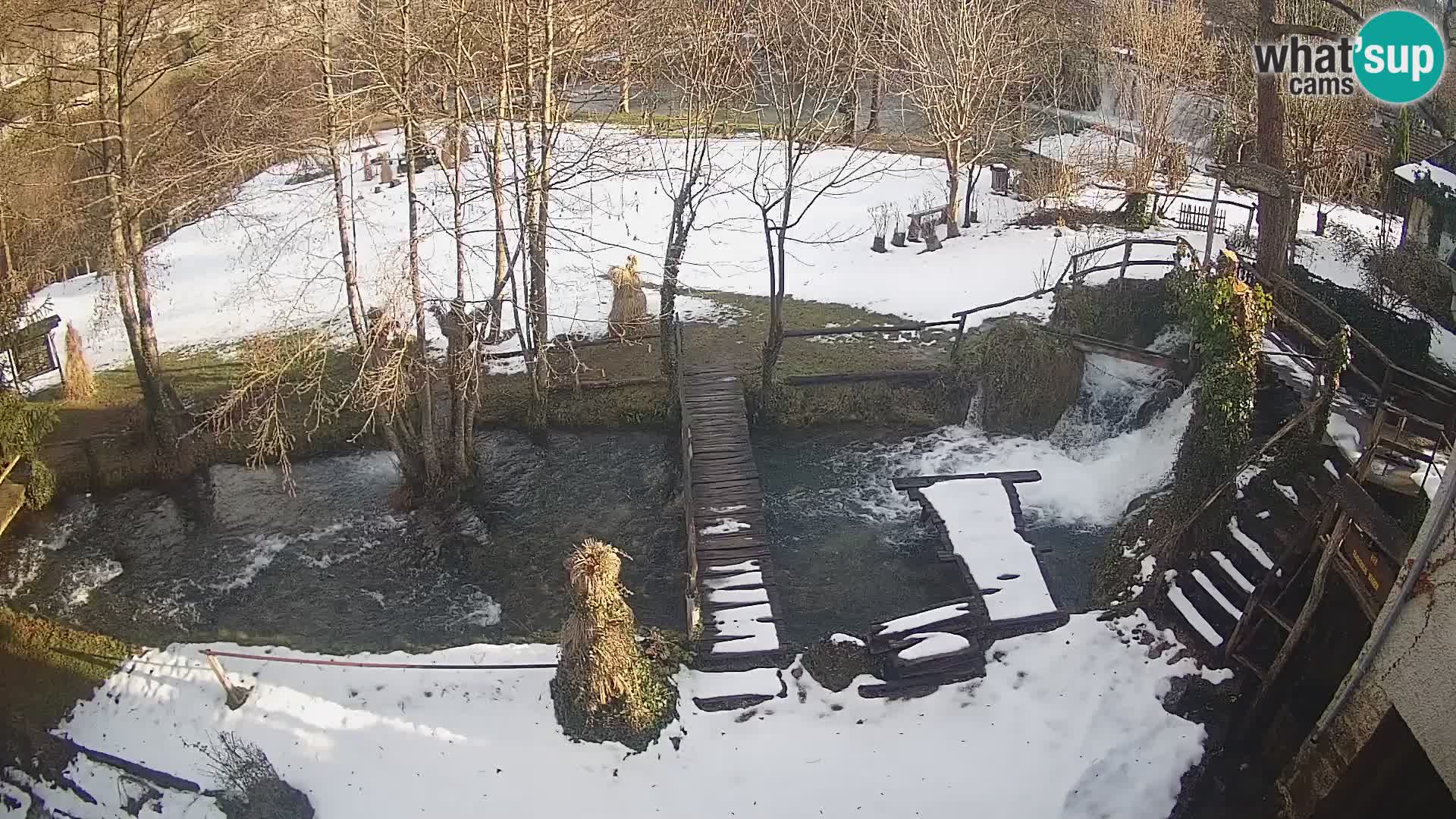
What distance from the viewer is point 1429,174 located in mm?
17047

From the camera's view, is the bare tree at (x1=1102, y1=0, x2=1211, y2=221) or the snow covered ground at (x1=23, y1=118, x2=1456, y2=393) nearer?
the snow covered ground at (x1=23, y1=118, x2=1456, y2=393)

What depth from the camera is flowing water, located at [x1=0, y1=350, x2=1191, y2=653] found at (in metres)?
14.2

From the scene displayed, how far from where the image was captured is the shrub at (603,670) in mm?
10391

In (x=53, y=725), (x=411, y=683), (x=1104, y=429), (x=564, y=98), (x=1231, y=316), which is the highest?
(x=564, y=98)

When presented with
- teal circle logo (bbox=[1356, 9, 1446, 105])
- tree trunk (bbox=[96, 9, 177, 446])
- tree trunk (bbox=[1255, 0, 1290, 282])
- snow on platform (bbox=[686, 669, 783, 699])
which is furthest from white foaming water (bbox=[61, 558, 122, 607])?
teal circle logo (bbox=[1356, 9, 1446, 105])

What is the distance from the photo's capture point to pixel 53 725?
12359 mm

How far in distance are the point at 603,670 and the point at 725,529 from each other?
4.12 m

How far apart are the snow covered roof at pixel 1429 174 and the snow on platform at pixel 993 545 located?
29.0ft

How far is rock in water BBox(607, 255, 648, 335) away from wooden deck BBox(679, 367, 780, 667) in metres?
2.96

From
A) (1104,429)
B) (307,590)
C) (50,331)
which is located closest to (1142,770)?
(1104,429)

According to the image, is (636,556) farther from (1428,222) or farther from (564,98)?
(1428,222)

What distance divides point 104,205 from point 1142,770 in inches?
700

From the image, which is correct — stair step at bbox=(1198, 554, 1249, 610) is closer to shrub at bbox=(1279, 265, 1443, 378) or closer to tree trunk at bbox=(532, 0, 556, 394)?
shrub at bbox=(1279, 265, 1443, 378)

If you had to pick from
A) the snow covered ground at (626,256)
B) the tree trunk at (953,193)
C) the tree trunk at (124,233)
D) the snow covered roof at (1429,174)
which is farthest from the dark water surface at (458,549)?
the tree trunk at (953,193)
